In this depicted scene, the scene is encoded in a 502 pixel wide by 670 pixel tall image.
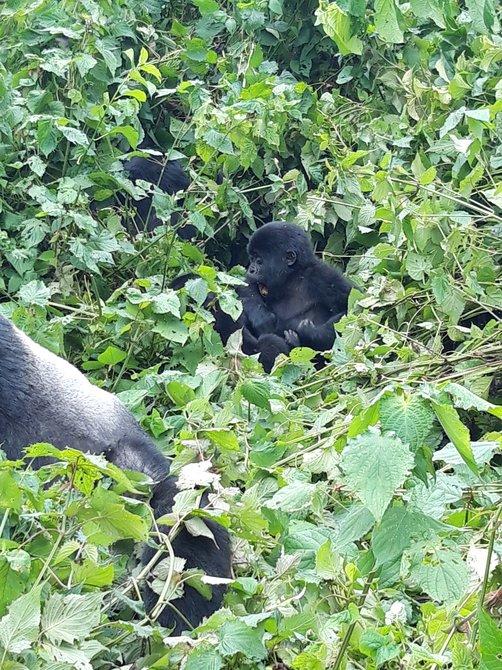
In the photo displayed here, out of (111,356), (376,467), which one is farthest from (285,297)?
(376,467)

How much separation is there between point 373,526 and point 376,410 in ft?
0.54

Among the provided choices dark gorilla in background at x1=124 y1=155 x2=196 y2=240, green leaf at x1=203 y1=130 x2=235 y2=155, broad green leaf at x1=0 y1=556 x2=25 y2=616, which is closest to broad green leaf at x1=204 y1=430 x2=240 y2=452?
broad green leaf at x1=0 y1=556 x2=25 y2=616

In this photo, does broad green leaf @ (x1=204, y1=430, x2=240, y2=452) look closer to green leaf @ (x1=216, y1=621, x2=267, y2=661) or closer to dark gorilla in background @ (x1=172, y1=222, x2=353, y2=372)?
green leaf @ (x1=216, y1=621, x2=267, y2=661)

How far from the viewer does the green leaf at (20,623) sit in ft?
4.35

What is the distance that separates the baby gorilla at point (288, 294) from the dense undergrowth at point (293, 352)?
139mm

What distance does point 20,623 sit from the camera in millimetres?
1340

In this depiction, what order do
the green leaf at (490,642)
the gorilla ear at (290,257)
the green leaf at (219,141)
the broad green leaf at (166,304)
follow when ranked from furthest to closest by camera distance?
the gorilla ear at (290,257)
the green leaf at (219,141)
the broad green leaf at (166,304)
the green leaf at (490,642)

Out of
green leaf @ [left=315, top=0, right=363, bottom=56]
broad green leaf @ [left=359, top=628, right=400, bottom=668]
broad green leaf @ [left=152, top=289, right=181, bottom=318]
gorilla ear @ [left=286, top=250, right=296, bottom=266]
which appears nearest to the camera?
broad green leaf @ [left=359, top=628, right=400, bottom=668]

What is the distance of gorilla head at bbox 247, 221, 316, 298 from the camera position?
3.82m

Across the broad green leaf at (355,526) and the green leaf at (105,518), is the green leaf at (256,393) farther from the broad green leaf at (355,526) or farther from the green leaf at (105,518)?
the broad green leaf at (355,526)

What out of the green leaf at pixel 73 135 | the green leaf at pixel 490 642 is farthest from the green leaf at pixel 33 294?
the green leaf at pixel 490 642

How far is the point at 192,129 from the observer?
14.0 feet

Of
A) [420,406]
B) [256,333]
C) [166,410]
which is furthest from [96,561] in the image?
[256,333]

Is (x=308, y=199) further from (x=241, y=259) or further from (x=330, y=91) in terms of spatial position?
(x=330, y=91)
